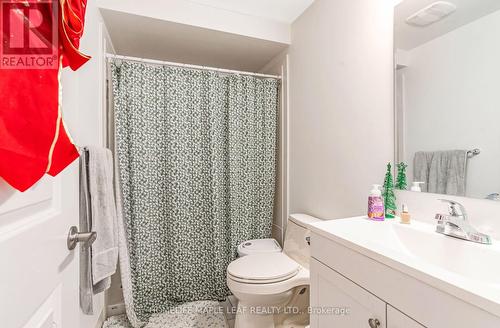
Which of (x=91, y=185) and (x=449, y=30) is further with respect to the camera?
(x=91, y=185)

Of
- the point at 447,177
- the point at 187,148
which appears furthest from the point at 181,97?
the point at 447,177

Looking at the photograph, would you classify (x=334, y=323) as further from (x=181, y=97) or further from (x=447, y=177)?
(x=181, y=97)

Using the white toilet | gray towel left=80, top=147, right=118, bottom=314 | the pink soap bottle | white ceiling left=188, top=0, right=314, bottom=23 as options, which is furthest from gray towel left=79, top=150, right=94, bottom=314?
white ceiling left=188, top=0, right=314, bottom=23

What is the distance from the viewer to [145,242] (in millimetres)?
1746

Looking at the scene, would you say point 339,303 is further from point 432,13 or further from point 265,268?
point 432,13

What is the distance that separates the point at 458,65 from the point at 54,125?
1323 mm

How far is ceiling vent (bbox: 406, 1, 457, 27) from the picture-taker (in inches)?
37.6

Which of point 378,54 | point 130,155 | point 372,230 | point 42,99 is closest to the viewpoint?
point 42,99

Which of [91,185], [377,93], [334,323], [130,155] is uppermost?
[377,93]

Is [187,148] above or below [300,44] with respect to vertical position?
below

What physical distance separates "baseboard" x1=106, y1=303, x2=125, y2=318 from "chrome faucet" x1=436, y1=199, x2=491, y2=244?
213 centimetres

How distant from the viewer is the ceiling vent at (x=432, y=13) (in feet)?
3.13

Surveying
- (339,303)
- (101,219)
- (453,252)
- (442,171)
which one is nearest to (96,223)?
(101,219)

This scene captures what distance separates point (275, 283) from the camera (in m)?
1.35
